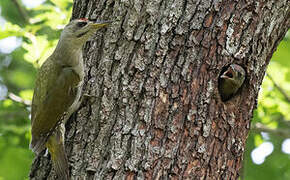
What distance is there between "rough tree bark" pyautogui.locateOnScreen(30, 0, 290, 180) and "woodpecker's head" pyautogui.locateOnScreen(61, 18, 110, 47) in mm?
111

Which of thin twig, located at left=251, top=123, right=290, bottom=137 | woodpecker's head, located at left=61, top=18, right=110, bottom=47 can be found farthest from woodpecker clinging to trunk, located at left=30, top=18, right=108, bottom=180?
thin twig, located at left=251, top=123, right=290, bottom=137

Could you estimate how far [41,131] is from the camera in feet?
12.1

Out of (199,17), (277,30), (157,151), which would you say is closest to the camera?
(157,151)

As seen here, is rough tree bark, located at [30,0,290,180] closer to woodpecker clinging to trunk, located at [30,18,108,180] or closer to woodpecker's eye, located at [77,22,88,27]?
woodpecker clinging to trunk, located at [30,18,108,180]

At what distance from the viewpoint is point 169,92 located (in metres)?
3.02

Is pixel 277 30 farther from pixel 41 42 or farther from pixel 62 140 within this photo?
pixel 41 42

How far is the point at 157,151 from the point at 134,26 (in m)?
0.90

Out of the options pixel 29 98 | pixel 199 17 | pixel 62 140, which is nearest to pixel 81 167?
pixel 62 140

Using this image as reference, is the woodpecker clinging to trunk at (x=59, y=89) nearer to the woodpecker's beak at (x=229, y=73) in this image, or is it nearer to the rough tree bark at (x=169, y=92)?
the rough tree bark at (x=169, y=92)

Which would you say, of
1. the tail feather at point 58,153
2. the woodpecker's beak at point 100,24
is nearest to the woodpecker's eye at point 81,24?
the woodpecker's beak at point 100,24

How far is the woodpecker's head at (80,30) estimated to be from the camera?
340cm

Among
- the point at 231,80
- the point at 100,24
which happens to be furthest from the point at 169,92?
the point at 100,24

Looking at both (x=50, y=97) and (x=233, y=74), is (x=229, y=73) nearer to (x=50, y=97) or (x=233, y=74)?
(x=233, y=74)

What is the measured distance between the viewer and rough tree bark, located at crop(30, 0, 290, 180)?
2.93 m
